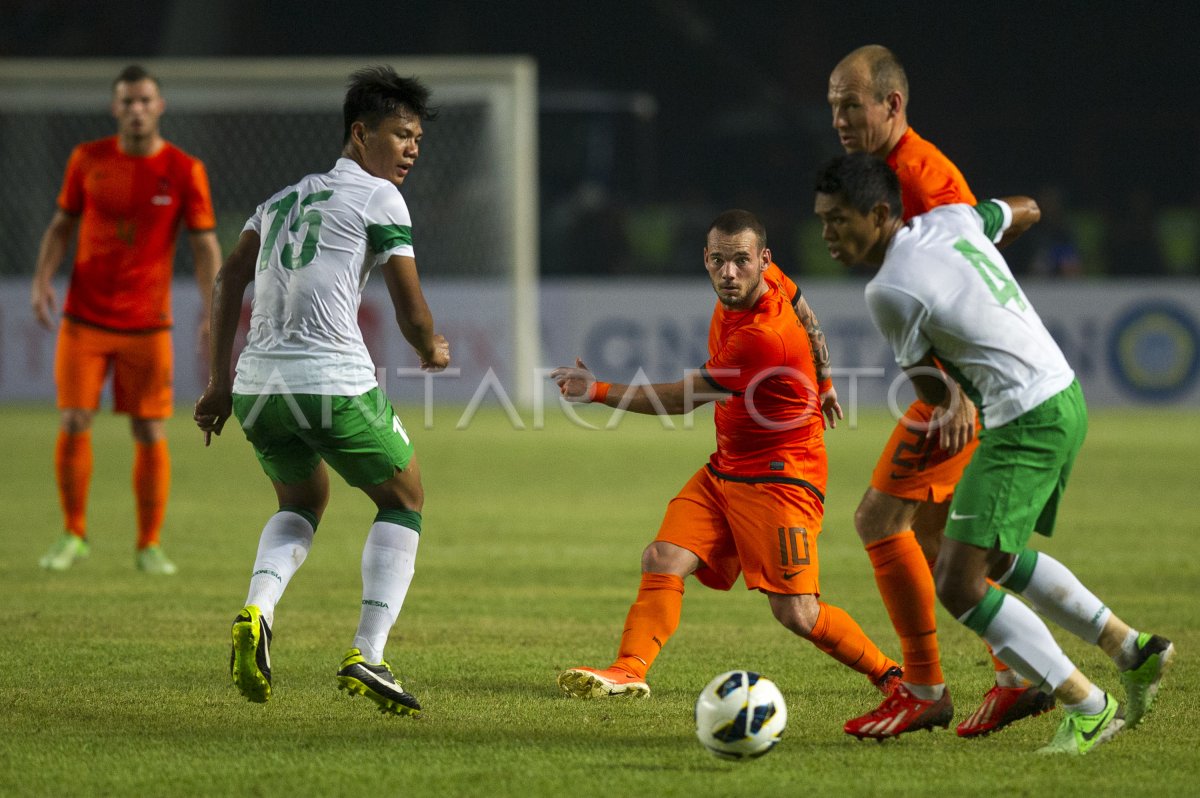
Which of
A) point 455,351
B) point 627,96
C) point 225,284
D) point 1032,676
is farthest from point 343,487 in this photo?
point 627,96

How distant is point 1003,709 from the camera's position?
4.67 meters

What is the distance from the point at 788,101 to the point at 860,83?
21.4m

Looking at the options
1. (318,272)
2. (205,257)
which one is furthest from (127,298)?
(318,272)

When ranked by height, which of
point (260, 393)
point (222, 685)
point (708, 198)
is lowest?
point (222, 685)

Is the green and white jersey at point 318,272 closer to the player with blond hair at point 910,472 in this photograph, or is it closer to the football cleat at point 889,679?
the player with blond hair at point 910,472

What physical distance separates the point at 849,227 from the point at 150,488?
15.7 ft

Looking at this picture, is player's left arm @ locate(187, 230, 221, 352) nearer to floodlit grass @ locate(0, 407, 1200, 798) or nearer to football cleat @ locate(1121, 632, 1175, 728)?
floodlit grass @ locate(0, 407, 1200, 798)

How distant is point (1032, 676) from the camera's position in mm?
4359

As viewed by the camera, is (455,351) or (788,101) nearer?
(455,351)

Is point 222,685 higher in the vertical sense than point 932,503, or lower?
lower

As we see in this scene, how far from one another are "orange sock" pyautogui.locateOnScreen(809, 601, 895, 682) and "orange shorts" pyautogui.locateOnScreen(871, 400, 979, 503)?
0.43 m

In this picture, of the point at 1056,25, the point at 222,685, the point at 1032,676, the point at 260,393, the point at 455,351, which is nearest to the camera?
the point at 1032,676

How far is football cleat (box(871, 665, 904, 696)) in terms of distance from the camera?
5.11 m

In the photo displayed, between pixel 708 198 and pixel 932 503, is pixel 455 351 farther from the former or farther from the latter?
pixel 932 503
